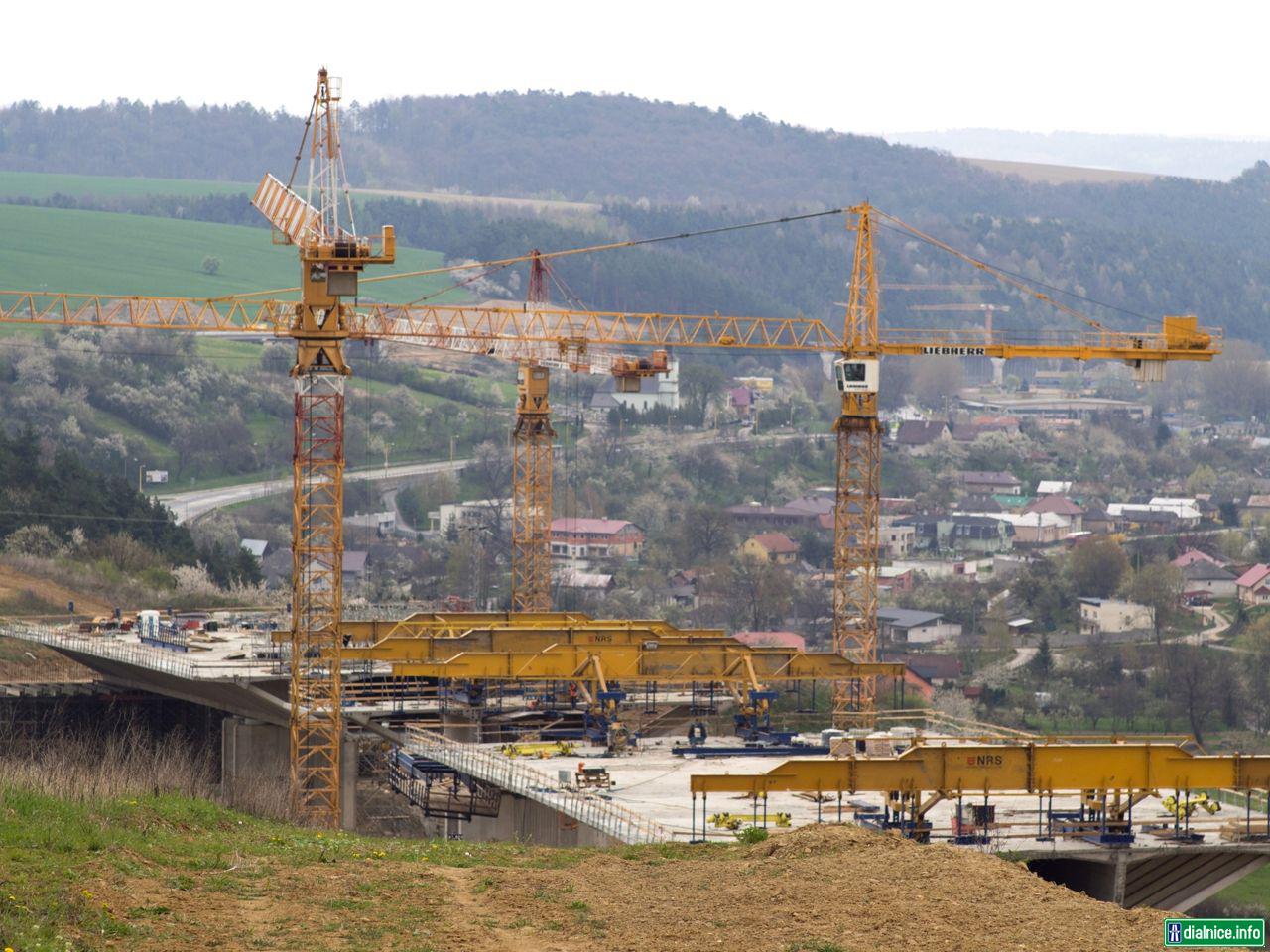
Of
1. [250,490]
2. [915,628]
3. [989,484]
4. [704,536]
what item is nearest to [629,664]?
[915,628]

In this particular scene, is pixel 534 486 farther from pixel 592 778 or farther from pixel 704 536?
pixel 704 536

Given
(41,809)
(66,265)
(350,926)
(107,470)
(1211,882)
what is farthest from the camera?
(66,265)

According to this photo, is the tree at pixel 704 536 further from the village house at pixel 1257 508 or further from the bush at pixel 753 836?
the bush at pixel 753 836

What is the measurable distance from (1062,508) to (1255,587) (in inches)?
1420

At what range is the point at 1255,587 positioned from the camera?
139 m

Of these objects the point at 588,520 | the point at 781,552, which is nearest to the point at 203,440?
the point at 588,520

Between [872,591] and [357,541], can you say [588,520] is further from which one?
[872,591]

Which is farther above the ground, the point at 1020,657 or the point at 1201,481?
the point at 1201,481

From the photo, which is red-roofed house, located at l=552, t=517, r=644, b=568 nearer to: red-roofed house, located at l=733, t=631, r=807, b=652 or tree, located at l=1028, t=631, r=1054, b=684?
red-roofed house, located at l=733, t=631, r=807, b=652

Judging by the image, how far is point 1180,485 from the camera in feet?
642

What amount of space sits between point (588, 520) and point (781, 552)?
1446 cm

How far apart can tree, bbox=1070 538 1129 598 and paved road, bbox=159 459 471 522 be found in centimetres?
4771

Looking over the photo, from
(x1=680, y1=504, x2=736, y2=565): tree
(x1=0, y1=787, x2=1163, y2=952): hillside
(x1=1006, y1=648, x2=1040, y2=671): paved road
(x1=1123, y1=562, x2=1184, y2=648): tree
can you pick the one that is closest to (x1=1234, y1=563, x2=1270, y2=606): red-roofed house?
(x1=1123, y1=562, x2=1184, y2=648): tree

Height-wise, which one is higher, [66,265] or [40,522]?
[66,265]
